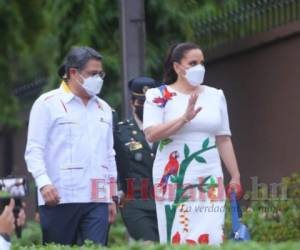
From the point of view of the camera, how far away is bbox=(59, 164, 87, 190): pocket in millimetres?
8789

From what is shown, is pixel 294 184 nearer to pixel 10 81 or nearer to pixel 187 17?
pixel 187 17

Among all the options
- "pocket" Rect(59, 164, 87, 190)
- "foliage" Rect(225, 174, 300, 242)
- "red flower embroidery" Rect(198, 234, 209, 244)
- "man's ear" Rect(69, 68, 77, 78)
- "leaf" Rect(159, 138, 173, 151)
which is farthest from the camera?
"foliage" Rect(225, 174, 300, 242)

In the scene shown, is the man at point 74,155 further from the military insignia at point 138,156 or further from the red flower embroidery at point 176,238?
the red flower embroidery at point 176,238

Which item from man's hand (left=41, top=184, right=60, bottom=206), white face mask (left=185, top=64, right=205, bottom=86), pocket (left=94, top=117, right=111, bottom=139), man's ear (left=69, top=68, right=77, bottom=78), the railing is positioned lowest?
man's hand (left=41, top=184, right=60, bottom=206)

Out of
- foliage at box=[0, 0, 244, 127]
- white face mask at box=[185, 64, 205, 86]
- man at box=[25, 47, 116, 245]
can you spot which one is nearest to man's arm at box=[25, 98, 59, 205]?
man at box=[25, 47, 116, 245]

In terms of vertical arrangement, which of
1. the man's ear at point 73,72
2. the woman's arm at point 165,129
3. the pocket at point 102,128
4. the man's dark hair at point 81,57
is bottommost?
the woman's arm at point 165,129

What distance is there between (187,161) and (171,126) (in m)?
0.30

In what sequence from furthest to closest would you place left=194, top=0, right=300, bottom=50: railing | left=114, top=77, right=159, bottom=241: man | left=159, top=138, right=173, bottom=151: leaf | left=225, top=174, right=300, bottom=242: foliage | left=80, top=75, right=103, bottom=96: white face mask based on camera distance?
left=194, top=0, right=300, bottom=50: railing < left=225, top=174, right=300, bottom=242: foliage < left=114, top=77, right=159, bottom=241: man < left=80, top=75, right=103, bottom=96: white face mask < left=159, top=138, right=173, bottom=151: leaf

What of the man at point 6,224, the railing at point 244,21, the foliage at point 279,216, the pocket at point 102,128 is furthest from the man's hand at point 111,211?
the railing at point 244,21

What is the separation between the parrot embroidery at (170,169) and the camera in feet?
27.7

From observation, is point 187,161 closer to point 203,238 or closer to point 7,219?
point 203,238

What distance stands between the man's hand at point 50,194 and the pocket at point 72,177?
18 centimetres

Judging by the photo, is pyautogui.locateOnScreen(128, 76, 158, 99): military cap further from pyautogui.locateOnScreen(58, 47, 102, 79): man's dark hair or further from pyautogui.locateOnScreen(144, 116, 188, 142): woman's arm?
pyautogui.locateOnScreen(144, 116, 188, 142): woman's arm

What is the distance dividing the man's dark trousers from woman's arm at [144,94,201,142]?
0.79 m
